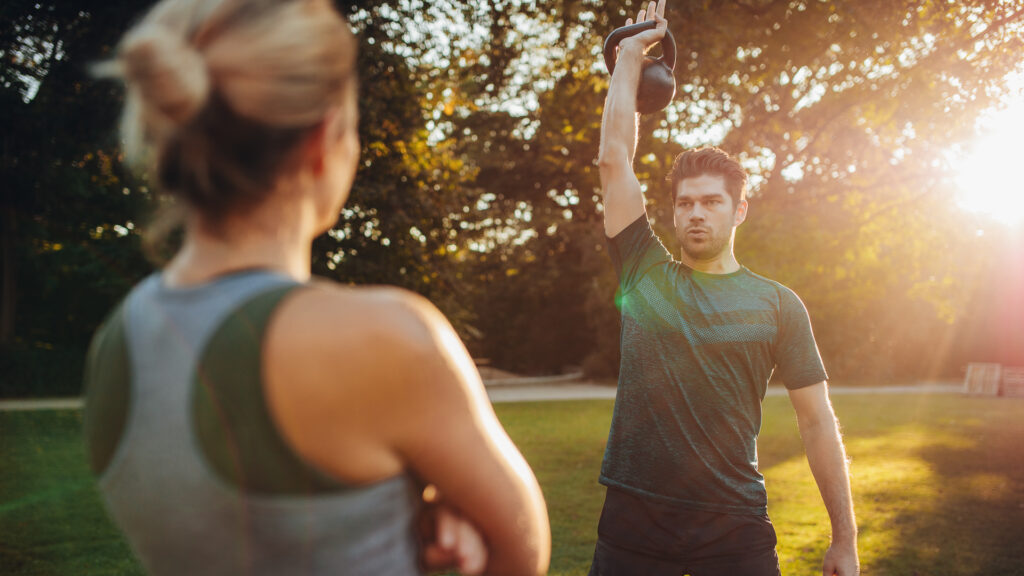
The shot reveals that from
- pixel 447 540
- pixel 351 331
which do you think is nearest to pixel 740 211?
pixel 447 540

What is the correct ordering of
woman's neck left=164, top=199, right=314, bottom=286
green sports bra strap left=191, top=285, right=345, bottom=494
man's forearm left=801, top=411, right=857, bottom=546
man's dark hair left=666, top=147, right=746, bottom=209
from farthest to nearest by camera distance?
1. man's dark hair left=666, top=147, right=746, bottom=209
2. man's forearm left=801, top=411, right=857, bottom=546
3. woman's neck left=164, top=199, right=314, bottom=286
4. green sports bra strap left=191, top=285, right=345, bottom=494

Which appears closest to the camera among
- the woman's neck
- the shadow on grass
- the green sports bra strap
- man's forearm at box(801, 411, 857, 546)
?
the green sports bra strap

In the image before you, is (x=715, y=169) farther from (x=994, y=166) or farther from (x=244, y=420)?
(x=994, y=166)

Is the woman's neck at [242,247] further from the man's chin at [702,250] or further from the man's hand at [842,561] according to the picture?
the man's hand at [842,561]

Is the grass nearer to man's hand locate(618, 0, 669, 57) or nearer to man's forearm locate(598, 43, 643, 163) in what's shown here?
man's forearm locate(598, 43, 643, 163)

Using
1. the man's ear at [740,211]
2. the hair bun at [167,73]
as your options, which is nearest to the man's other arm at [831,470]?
the man's ear at [740,211]

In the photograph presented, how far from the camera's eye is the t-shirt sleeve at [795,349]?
10.5 ft

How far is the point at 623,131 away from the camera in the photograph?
3.13m

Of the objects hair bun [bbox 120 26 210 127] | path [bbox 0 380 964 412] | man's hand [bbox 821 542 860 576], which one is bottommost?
path [bbox 0 380 964 412]

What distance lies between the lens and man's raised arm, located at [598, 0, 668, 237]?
123 inches

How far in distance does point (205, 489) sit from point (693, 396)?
2358 millimetres

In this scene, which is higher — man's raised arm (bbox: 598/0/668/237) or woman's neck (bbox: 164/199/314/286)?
man's raised arm (bbox: 598/0/668/237)

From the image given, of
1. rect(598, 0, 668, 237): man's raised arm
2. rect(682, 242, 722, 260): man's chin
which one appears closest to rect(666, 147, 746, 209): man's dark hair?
rect(682, 242, 722, 260): man's chin

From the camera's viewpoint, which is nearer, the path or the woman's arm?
the woman's arm
